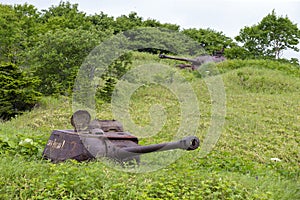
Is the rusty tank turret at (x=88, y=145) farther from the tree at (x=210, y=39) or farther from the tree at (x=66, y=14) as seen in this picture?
the tree at (x=210, y=39)

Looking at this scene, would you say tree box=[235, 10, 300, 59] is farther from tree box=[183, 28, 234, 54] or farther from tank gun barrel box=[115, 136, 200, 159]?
tank gun barrel box=[115, 136, 200, 159]

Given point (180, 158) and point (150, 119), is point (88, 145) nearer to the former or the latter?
point (180, 158)

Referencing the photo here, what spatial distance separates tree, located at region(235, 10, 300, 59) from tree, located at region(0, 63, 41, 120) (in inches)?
462

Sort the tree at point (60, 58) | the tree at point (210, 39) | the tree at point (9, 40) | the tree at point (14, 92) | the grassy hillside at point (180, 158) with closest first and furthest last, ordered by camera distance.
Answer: the grassy hillside at point (180, 158), the tree at point (14, 92), the tree at point (60, 58), the tree at point (9, 40), the tree at point (210, 39)

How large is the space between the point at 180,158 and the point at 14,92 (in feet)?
15.4

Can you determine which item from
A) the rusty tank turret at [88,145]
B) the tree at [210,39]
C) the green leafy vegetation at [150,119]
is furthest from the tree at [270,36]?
the rusty tank turret at [88,145]

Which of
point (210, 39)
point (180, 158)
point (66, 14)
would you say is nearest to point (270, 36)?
point (210, 39)

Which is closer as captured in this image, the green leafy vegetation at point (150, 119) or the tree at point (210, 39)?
the green leafy vegetation at point (150, 119)

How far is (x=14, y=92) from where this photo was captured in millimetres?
9070

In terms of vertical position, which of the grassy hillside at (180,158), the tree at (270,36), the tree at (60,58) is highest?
the tree at (270,36)

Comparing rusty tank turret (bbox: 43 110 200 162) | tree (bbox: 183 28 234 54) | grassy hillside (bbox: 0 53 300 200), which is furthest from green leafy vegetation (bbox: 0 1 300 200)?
tree (bbox: 183 28 234 54)

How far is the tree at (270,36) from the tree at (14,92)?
11.7 metres

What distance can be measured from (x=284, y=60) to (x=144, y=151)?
15.7 meters

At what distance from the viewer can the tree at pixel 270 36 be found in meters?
18.2
